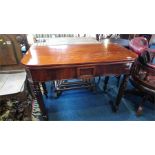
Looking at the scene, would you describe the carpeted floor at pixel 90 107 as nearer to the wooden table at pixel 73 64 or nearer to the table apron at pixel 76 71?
the wooden table at pixel 73 64

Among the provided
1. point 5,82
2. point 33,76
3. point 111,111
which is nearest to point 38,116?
point 5,82

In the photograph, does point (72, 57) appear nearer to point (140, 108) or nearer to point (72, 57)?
point (72, 57)

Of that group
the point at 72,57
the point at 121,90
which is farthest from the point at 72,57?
the point at 121,90

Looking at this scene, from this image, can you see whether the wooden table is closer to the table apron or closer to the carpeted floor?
the table apron

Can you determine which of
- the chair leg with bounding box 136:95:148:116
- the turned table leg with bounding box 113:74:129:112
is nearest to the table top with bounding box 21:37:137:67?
the turned table leg with bounding box 113:74:129:112

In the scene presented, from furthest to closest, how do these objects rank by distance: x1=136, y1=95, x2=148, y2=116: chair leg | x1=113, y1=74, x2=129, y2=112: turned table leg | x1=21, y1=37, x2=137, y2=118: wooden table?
1. x1=136, y1=95, x2=148, y2=116: chair leg
2. x1=113, y1=74, x2=129, y2=112: turned table leg
3. x1=21, y1=37, x2=137, y2=118: wooden table

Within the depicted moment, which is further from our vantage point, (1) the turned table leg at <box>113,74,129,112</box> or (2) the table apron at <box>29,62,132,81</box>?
(1) the turned table leg at <box>113,74,129,112</box>

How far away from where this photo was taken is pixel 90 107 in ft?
5.35

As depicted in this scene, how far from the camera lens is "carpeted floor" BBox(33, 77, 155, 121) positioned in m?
1.49

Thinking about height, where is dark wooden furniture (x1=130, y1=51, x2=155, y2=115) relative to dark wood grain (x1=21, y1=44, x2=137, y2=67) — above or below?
below
